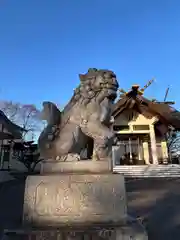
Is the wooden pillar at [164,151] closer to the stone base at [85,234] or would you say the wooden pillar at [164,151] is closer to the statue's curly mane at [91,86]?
the statue's curly mane at [91,86]

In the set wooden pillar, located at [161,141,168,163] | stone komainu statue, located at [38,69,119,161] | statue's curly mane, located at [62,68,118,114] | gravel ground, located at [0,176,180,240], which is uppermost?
wooden pillar, located at [161,141,168,163]

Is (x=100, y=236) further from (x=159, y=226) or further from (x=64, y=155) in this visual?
(x=159, y=226)

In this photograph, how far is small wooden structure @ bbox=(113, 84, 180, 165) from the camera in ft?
43.9

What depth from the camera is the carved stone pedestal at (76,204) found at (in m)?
1.67

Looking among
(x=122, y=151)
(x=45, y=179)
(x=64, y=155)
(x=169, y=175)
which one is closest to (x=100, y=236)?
(x=45, y=179)

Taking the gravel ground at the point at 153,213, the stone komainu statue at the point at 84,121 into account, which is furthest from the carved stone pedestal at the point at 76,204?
the gravel ground at the point at 153,213

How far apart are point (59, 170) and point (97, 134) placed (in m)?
0.61

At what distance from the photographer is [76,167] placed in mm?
2041

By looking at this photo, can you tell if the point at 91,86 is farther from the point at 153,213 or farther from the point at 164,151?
the point at 164,151

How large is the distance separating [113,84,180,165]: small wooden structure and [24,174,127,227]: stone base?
1167 cm

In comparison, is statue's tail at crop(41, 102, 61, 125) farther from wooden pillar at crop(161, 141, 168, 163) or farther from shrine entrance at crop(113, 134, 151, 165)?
wooden pillar at crop(161, 141, 168, 163)

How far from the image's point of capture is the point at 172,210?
3.88m

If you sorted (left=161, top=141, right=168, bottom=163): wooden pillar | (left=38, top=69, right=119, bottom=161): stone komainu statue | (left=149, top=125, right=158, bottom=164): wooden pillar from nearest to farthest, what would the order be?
(left=38, top=69, right=119, bottom=161): stone komainu statue, (left=149, top=125, right=158, bottom=164): wooden pillar, (left=161, top=141, right=168, bottom=163): wooden pillar

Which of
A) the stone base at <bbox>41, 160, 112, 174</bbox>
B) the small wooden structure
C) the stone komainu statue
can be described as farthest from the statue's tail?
the small wooden structure
